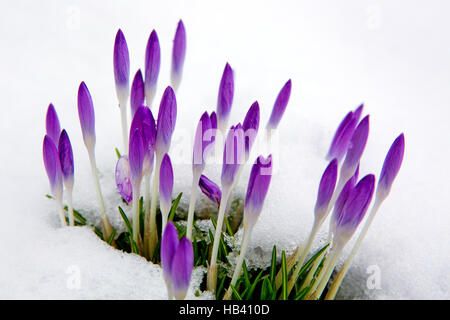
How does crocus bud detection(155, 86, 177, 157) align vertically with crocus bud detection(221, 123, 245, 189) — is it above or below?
above

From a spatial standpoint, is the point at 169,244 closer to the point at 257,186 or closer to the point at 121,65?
the point at 257,186

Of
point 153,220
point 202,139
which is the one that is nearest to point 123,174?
point 153,220

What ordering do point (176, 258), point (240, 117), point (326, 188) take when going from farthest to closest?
point (240, 117) < point (326, 188) < point (176, 258)

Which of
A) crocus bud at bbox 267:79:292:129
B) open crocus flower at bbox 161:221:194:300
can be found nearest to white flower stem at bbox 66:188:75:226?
open crocus flower at bbox 161:221:194:300

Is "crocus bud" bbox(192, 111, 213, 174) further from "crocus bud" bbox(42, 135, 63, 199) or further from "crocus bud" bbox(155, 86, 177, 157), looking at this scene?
"crocus bud" bbox(42, 135, 63, 199)

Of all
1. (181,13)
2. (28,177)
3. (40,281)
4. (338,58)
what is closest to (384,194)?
(40,281)
